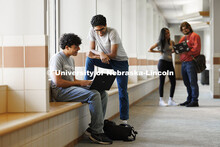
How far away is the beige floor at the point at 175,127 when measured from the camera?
3725 millimetres

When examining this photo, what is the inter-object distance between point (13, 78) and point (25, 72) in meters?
0.12

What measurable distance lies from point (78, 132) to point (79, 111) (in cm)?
23

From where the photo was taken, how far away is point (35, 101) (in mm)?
3057

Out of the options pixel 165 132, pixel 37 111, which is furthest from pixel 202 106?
pixel 37 111

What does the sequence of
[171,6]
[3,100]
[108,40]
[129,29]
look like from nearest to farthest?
[3,100] < [108,40] < [129,29] < [171,6]

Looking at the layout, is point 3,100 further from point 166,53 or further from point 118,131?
point 166,53

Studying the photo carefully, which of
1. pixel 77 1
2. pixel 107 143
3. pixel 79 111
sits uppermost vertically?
pixel 77 1

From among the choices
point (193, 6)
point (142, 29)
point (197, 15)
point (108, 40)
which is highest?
point (193, 6)

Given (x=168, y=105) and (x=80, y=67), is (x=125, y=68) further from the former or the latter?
(x=168, y=105)

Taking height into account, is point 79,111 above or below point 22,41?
below

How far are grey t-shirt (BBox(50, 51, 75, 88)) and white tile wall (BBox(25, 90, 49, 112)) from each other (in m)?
0.64

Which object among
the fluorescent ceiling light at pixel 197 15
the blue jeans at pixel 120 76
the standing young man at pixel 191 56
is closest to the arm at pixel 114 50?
the blue jeans at pixel 120 76

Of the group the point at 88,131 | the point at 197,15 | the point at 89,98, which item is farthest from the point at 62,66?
the point at 197,15

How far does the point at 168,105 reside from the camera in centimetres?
716
